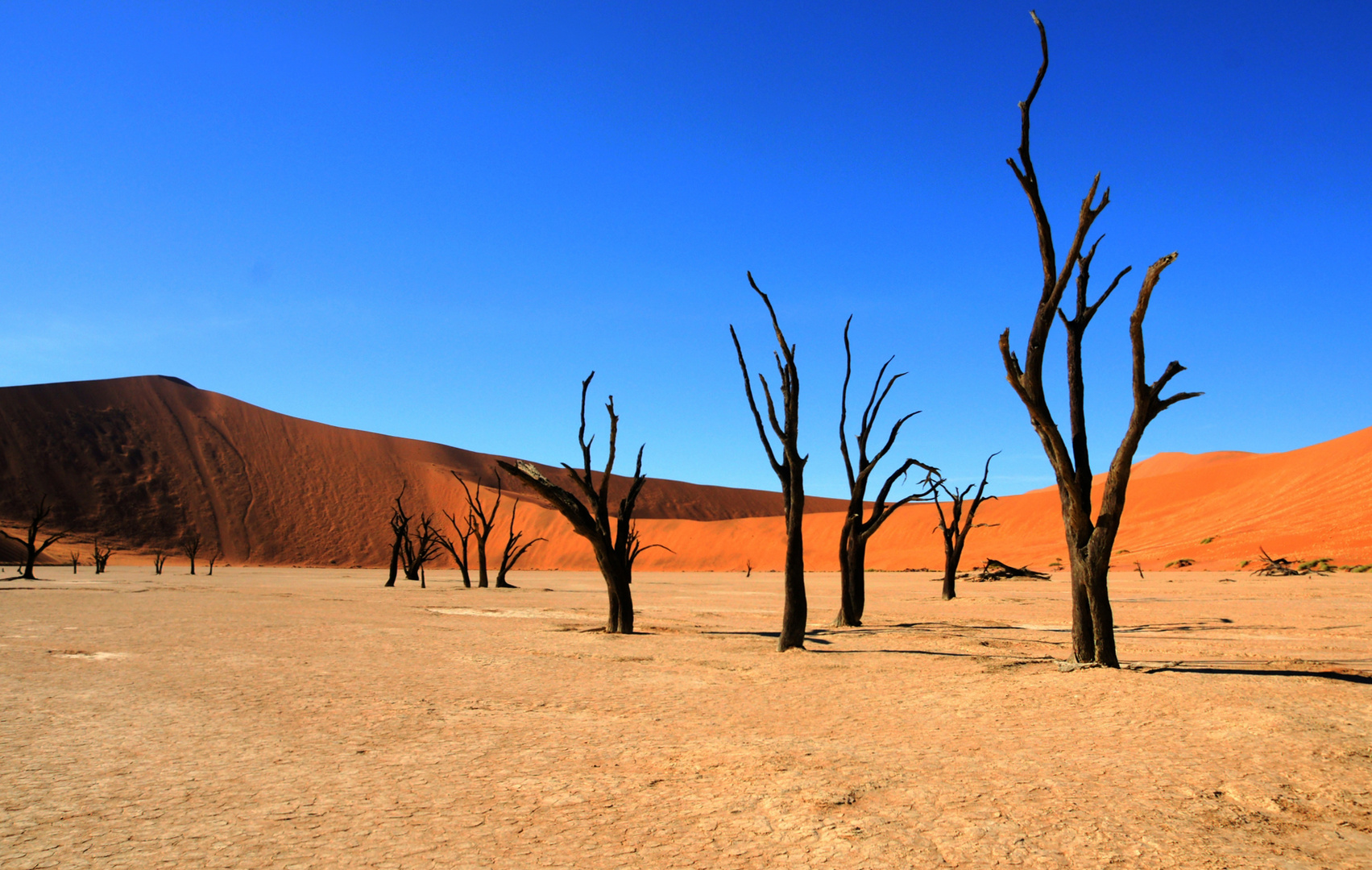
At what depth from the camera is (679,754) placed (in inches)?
226

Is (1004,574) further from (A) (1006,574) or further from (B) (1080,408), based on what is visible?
(B) (1080,408)

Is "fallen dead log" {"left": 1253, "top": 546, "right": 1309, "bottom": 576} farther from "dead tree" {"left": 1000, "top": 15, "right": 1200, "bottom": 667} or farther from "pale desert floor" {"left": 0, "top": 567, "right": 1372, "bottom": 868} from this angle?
"dead tree" {"left": 1000, "top": 15, "right": 1200, "bottom": 667}

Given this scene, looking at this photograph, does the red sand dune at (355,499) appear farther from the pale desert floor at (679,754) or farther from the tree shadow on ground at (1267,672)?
the pale desert floor at (679,754)

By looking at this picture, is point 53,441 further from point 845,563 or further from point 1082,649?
point 1082,649

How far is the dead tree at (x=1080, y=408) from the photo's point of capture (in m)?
8.47

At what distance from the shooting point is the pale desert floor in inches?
158

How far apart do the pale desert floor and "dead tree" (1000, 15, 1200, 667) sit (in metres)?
0.79

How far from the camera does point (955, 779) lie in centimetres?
508

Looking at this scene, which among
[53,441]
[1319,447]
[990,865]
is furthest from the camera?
[53,441]

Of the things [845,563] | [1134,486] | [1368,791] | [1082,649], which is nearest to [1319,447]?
[1134,486]

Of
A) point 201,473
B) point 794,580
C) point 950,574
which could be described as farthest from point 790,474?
point 201,473

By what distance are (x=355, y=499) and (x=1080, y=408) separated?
83514 mm

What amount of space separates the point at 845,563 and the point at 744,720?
8.39 meters

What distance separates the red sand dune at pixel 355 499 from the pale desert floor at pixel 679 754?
3096 cm
